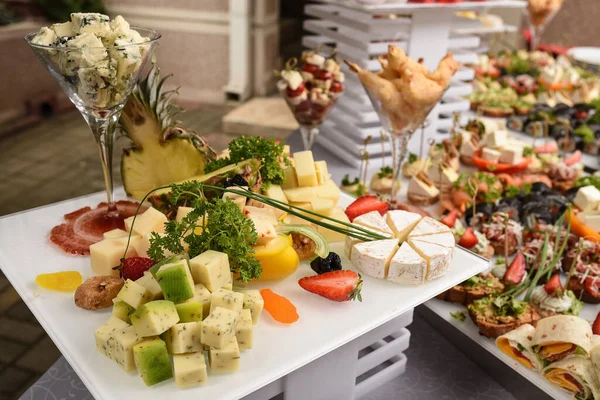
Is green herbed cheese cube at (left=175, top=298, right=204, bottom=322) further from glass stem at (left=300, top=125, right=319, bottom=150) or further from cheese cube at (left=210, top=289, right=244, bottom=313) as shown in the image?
glass stem at (left=300, top=125, right=319, bottom=150)

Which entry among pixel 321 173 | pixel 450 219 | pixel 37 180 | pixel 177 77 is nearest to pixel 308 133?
pixel 450 219

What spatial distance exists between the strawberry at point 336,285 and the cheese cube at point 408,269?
8 cm

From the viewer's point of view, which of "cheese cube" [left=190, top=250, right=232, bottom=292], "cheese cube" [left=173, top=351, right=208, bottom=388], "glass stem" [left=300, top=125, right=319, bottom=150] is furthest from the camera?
"glass stem" [left=300, top=125, right=319, bottom=150]

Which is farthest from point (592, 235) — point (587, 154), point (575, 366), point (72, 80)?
point (72, 80)

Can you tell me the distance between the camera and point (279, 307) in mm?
A: 997

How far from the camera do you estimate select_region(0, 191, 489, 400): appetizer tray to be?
84cm

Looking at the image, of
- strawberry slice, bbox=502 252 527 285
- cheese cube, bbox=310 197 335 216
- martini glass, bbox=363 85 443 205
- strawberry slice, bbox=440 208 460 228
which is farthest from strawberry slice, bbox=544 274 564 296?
cheese cube, bbox=310 197 335 216

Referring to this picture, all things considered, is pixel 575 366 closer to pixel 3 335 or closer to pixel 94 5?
pixel 3 335

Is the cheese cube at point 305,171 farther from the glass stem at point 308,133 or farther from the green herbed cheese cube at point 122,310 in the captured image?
the glass stem at point 308,133

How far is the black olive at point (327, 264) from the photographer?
3.56 feet

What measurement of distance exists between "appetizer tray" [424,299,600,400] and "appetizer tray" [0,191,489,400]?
222 millimetres

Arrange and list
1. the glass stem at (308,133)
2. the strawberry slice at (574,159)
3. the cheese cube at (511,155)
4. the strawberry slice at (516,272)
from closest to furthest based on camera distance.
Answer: the strawberry slice at (516,272)
the glass stem at (308,133)
the cheese cube at (511,155)
the strawberry slice at (574,159)

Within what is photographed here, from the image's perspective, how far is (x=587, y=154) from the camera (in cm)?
250

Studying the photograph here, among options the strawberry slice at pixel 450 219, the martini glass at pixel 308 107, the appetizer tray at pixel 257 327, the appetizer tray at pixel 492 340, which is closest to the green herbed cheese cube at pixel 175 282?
the appetizer tray at pixel 257 327
